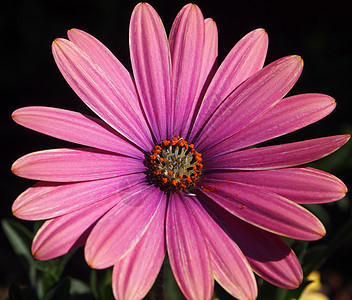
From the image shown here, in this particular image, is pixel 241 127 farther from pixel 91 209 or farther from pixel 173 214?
pixel 91 209

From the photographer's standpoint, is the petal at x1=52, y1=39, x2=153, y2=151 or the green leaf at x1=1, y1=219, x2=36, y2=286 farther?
the green leaf at x1=1, y1=219, x2=36, y2=286

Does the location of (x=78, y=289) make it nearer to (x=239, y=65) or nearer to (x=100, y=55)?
(x=100, y=55)

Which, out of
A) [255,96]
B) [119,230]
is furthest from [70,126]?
[255,96]

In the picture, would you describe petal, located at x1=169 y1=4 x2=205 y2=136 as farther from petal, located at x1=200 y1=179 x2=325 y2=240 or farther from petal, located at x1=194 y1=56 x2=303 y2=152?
petal, located at x1=200 y1=179 x2=325 y2=240

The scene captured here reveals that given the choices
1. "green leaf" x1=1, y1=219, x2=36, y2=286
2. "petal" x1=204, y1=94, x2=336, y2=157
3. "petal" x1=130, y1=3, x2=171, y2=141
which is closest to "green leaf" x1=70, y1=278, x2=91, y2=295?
"green leaf" x1=1, y1=219, x2=36, y2=286

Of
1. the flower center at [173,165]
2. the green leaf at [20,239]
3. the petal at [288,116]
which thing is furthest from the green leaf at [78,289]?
the petal at [288,116]

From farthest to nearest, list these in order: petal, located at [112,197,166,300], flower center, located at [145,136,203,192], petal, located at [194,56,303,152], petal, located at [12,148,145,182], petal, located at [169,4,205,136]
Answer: flower center, located at [145,136,203,192]
petal, located at [169,4,205,136]
petal, located at [194,56,303,152]
petal, located at [12,148,145,182]
petal, located at [112,197,166,300]

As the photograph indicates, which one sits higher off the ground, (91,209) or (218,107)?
(218,107)

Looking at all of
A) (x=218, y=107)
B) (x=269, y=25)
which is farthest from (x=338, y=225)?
(x=218, y=107)
